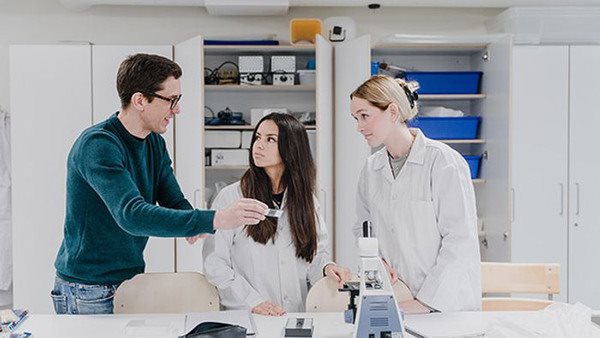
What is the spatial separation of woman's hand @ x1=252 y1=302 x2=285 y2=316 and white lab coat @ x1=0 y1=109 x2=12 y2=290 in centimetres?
268

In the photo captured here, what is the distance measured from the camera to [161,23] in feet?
15.9

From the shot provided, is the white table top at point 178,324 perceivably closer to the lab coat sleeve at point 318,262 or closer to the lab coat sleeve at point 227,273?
the lab coat sleeve at point 227,273

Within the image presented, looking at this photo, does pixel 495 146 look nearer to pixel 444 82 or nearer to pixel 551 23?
pixel 444 82

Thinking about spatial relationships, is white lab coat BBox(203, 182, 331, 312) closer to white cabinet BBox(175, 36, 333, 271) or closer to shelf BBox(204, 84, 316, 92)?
white cabinet BBox(175, 36, 333, 271)

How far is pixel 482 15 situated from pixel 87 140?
11.3 feet

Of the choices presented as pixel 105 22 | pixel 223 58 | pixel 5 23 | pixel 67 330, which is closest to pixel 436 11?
pixel 223 58

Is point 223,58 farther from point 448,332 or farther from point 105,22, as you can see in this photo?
point 448,332

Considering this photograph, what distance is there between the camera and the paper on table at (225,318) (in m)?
2.32

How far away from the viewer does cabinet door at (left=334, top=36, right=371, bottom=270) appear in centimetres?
445

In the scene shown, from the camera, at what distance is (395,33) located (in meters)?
4.91

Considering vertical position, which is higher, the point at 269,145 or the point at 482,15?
the point at 482,15

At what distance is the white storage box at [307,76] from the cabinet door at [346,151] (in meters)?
0.15

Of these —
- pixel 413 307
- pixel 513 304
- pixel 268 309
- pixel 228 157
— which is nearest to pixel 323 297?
pixel 268 309

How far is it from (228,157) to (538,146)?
2.05m
